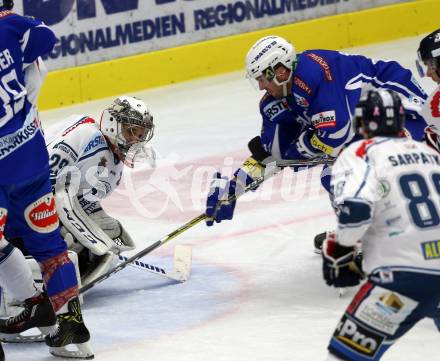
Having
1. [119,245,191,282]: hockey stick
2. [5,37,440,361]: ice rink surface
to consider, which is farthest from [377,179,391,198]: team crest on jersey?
[119,245,191,282]: hockey stick

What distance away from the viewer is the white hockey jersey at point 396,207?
10.6 feet

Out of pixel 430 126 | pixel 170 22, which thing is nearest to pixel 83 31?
pixel 170 22

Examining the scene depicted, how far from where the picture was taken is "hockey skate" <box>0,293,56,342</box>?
4.55m

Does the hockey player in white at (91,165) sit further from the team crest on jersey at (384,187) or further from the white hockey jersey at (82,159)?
the team crest on jersey at (384,187)

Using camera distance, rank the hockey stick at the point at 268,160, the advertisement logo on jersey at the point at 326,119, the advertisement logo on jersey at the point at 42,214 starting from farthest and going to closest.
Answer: the hockey stick at the point at 268,160
the advertisement logo on jersey at the point at 326,119
the advertisement logo on jersey at the point at 42,214

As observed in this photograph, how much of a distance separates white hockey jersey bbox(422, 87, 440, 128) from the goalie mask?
1144 mm

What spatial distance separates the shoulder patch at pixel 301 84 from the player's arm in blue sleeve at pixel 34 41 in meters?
1.30

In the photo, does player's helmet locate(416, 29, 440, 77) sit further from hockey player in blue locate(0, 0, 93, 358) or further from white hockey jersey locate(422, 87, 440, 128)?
hockey player in blue locate(0, 0, 93, 358)

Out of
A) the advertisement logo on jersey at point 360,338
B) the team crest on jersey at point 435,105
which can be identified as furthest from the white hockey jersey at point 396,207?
the team crest on jersey at point 435,105

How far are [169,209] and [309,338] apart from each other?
2242 millimetres

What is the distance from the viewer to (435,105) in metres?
4.89

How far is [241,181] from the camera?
541cm

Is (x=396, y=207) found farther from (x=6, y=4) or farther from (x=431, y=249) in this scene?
(x=6, y=4)

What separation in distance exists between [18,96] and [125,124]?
0.98 metres
